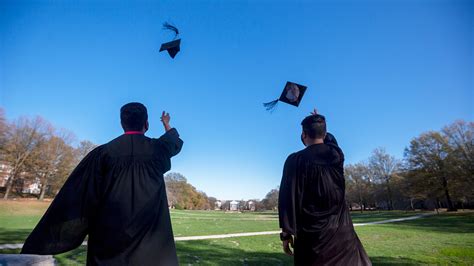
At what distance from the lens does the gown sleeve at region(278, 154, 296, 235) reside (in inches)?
115

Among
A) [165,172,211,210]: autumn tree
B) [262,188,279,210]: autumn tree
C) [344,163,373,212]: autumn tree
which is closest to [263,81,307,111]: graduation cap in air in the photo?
[344,163,373,212]: autumn tree

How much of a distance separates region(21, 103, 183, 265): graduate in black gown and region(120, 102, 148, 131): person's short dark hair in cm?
14

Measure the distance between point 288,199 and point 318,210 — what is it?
336mm

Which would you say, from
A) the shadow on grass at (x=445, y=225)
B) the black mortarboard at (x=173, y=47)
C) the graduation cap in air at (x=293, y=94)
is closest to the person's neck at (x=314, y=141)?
the graduation cap in air at (x=293, y=94)

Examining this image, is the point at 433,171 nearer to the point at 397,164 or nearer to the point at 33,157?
the point at 397,164

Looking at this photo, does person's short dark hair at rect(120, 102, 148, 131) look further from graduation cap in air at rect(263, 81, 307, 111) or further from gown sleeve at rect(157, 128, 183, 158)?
graduation cap in air at rect(263, 81, 307, 111)

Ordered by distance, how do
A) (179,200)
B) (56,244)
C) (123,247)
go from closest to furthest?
1. (123,247)
2. (56,244)
3. (179,200)

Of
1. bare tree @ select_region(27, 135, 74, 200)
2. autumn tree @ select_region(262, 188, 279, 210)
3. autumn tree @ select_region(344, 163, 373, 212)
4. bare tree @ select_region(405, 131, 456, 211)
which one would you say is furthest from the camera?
autumn tree @ select_region(262, 188, 279, 210)

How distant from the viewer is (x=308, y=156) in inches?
127

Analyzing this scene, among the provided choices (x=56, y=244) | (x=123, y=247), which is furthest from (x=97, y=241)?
(x=56, y=244)

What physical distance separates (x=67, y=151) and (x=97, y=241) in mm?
53069

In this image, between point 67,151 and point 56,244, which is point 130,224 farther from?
point 67,151

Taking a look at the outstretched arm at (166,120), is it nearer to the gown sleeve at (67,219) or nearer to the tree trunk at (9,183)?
the gown sleeve at (67,219)

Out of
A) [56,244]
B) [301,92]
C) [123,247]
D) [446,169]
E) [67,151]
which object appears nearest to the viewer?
[123,247]
